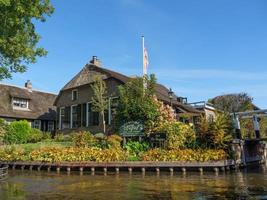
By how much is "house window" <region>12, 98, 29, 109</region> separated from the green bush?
8.32m

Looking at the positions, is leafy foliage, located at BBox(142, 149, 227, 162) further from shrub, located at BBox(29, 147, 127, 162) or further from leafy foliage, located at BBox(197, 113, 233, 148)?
shrub, located at BBox(29, 147, 127, 162)

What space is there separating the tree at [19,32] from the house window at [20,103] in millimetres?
24188

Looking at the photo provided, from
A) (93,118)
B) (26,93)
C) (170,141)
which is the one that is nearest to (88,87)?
(93,118)

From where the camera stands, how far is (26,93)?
166ft

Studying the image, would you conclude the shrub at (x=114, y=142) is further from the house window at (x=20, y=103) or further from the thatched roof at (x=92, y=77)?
the house window at (x=20, y=103)

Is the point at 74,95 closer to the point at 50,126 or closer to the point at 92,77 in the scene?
the point at 92,77

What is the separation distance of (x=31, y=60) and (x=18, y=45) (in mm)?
1762

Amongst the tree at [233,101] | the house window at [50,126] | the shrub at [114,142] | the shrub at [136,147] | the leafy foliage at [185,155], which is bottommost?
the leafy foliage at [185,155]

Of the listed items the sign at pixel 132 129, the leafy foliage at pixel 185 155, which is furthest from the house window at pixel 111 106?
the leafy foliage at pixel 185 155

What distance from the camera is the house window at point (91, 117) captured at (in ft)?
131

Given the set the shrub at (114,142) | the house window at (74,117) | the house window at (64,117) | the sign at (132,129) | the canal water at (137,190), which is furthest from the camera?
the house window at (64,117)

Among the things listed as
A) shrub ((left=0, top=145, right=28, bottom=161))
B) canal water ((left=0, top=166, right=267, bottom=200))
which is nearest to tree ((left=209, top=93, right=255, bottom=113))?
shrub ((left=0, top=145, right=28, bottom=161))

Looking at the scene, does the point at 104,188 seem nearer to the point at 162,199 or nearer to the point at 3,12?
the point at 162,199

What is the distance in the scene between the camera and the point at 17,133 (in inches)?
1534
